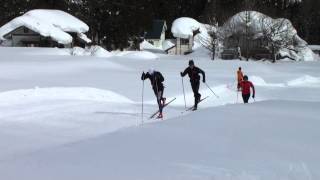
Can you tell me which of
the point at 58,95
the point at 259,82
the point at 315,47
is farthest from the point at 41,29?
the point at 315,47

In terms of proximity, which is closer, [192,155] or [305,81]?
[192,155]

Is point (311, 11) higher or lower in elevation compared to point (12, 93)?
higher

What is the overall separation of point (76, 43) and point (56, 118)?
50.9 metres

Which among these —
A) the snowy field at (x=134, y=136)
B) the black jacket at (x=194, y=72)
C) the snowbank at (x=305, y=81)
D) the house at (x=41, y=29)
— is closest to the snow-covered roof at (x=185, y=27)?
the house at (x=41, y=29)

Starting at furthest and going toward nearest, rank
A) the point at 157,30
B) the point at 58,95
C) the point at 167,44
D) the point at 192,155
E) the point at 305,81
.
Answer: the point at 167,44
the point at 157,30
the point at 305,81
the point at 58,95
the point at 192,155

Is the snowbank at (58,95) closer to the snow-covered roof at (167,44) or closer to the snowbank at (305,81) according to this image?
the snowbank at (305,81)

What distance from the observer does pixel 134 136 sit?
38.7ft

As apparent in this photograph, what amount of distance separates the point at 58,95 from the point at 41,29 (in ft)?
116

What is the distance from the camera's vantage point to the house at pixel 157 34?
89875mm

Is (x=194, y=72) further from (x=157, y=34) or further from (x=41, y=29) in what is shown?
(x=157, y=34)

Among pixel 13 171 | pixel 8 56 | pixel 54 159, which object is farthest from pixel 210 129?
pixel 8 56

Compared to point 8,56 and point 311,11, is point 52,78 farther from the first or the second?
point 311,11

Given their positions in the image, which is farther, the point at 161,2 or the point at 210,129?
the point at 161,2

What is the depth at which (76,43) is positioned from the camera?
67688mm
